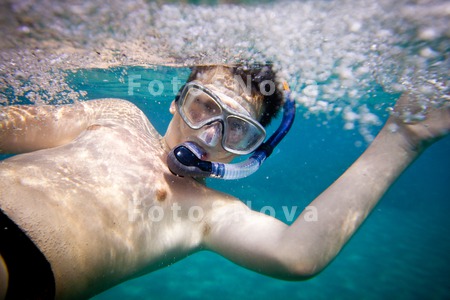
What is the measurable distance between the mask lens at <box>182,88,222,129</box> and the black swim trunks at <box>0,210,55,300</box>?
2067 millimetres

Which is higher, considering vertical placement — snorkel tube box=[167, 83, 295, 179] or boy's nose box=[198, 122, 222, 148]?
boy's nose box=[198, 122, 222, 148]

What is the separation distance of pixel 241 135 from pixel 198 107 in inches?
27.9

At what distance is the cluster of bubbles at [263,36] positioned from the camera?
10.3 ft

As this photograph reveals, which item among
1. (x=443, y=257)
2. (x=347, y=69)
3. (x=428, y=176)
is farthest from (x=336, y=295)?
(x=428, y=176)

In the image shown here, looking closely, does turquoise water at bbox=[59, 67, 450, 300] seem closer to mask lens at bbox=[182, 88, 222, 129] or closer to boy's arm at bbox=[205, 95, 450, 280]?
boy's arm at bbox=[205, 95, 450, 280]

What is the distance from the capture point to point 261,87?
3.84 meters

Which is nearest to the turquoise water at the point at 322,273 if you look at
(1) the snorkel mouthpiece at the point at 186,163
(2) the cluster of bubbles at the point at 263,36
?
(2) the cluster of bubbles at the point at 263,36

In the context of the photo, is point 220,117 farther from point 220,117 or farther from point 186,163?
point 186,163

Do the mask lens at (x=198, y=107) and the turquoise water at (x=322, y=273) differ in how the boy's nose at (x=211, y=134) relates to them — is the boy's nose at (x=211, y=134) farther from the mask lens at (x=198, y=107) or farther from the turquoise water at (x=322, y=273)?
the turquoise water at (x=322, y=273)

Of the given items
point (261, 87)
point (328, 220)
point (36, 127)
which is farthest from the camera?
point (261, 87)

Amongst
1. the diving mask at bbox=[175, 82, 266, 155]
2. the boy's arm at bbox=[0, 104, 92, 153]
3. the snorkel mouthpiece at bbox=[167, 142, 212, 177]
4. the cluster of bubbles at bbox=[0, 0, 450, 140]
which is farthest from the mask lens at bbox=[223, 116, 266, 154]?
the boy's arm at bbox=[0, 104, 92, 153]

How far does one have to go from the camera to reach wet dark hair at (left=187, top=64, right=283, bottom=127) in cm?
372

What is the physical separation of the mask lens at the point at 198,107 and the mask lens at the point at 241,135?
0.83 feet

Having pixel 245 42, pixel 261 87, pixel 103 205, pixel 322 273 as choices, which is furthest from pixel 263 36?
pixel 322 273
